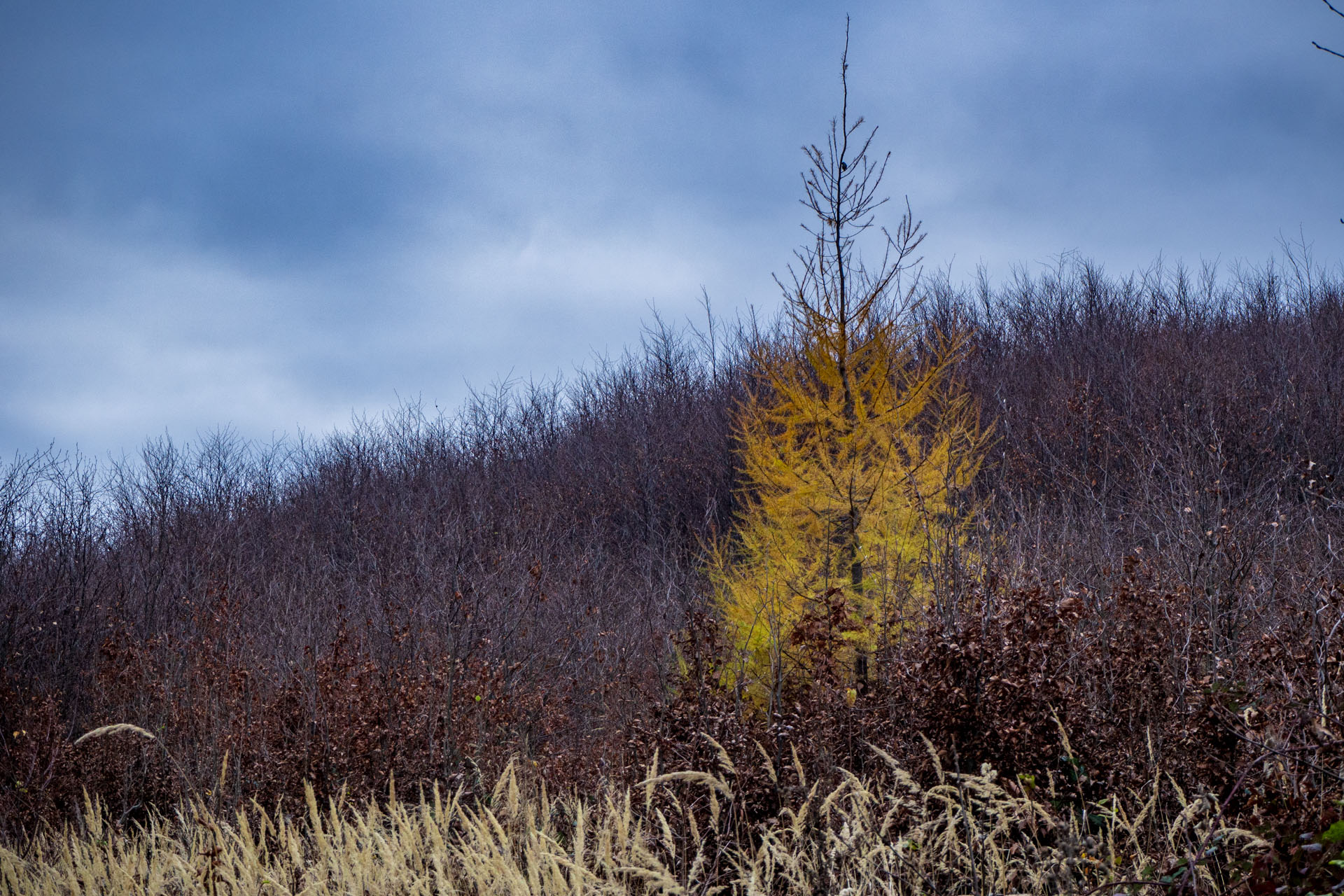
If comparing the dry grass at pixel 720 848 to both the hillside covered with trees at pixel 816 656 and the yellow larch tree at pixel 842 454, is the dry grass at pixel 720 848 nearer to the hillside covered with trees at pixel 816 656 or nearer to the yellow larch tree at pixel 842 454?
the hillside covered with trees at pixel 816 656

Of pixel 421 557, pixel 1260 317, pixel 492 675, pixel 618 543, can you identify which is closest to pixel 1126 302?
pixel 1260 317

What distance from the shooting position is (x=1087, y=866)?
3.79 meters

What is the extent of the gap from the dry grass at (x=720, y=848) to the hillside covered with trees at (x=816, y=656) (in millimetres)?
48

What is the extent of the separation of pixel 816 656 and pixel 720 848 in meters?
2.69

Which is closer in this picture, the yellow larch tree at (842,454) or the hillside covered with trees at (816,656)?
the hillside covered with trees at (816,656)

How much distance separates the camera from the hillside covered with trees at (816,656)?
3.94 m

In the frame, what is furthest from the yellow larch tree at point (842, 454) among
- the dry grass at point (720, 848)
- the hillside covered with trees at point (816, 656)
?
the dry grass at point (720, 848)

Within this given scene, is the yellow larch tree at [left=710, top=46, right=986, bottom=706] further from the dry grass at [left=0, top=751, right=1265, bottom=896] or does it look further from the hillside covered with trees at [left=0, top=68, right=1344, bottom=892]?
the dry grass at [left=0, top=751, right=1265, bottom=896]

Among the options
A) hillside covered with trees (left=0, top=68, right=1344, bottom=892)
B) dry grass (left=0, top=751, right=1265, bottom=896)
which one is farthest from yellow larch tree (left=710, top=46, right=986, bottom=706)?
dry grass (left=0, top=751, right=1265, bottom=896)

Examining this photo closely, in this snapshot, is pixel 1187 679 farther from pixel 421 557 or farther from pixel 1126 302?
pixel 1126 302

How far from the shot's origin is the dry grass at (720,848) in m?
3.27

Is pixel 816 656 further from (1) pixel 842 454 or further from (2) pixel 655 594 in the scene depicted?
(2) pixel 655 594

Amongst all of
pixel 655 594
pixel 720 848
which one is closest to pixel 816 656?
pixel 720 848

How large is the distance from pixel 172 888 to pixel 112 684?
7.10 meters
